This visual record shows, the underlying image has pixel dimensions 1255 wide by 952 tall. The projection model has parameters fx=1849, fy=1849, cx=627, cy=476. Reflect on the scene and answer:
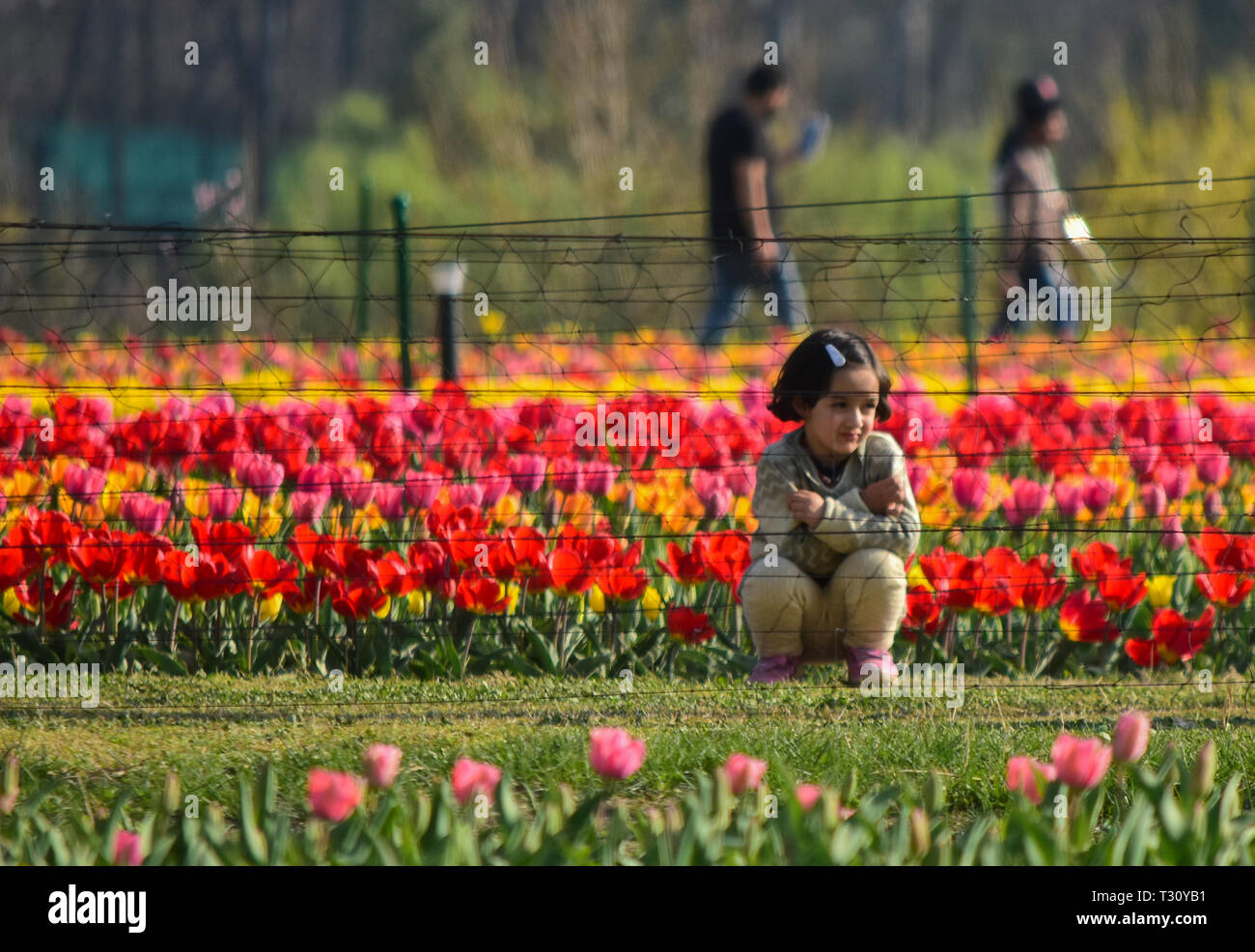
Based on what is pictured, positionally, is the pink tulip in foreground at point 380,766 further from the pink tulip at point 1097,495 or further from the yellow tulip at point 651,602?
the pink tulip at point 1097,495

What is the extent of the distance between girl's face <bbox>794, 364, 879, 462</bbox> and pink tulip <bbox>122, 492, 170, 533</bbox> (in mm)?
1656

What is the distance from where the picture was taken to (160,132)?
87.9ft

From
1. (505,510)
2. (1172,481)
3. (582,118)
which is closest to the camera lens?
(505,510)

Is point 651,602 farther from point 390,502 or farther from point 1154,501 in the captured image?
point 1154,501

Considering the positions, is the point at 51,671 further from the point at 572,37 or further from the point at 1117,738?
the point at 572,37

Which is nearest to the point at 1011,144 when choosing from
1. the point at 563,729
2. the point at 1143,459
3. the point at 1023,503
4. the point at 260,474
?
the point at 1143,459

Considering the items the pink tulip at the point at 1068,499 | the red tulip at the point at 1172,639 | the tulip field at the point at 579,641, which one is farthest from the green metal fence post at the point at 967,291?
the red tulip at the point at 1172,639

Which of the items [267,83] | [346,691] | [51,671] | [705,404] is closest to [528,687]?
[346,691]

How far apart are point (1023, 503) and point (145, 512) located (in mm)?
2278

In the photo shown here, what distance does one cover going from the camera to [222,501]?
4750 mm

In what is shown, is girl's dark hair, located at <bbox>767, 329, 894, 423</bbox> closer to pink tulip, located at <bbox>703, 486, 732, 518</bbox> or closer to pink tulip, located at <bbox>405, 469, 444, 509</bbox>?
pink tulip, located at <bbox>703, 486, 732, 518</bbox>

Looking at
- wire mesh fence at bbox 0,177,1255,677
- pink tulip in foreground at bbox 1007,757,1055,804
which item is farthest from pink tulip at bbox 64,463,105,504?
pink tulip in foreground at bbox 1007,757,1055,804

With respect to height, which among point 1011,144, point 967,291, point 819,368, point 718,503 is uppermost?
point 1011,144

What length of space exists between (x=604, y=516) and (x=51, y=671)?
1654mm
